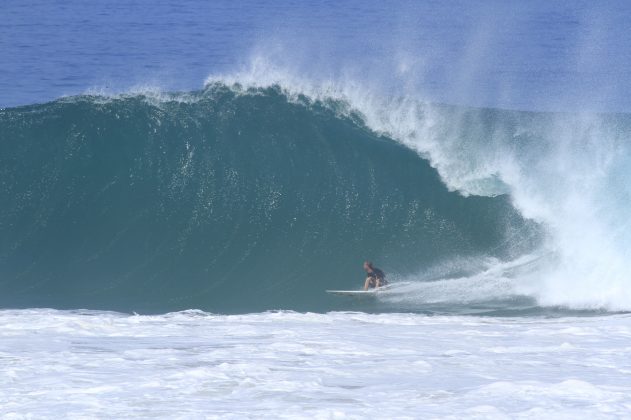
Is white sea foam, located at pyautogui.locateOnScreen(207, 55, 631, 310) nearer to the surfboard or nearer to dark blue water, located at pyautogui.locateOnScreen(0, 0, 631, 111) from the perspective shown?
the surfboard

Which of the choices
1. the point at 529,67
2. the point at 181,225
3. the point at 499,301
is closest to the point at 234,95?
the point at 181,225

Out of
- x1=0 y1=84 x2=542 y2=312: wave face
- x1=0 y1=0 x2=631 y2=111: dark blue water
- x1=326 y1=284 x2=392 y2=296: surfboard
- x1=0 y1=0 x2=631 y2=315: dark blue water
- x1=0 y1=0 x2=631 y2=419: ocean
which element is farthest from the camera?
x1=0 y1=0 x2=631 y2=111: dark blue water

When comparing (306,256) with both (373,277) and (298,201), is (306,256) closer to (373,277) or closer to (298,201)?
(298,201)

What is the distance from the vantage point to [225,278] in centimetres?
1467

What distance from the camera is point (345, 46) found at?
37.0 m

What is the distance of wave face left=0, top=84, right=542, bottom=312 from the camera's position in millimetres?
14555

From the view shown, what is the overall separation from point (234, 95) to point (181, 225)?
3.59 meters

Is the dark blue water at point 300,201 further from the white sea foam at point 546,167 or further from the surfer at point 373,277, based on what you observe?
the surfer at point 373,277

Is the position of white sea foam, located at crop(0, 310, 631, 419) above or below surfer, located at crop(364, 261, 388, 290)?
below

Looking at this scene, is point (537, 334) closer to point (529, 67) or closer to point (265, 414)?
point (265, 414)

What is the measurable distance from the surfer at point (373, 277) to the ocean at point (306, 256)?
0.22 metres

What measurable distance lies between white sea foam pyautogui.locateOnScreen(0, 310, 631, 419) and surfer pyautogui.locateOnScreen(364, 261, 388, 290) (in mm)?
1778

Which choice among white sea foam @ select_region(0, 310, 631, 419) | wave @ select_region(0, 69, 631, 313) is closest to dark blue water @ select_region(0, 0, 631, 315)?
wave @ select_region(0, 69, 631, 313)

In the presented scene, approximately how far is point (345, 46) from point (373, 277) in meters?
24.1
